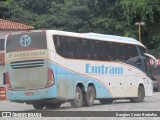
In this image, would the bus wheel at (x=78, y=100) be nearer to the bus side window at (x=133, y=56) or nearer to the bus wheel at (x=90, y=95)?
the bus wheel at (x=90, y=95)

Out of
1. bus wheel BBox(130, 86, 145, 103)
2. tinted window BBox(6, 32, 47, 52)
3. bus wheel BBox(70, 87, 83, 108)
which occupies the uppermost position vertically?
tinted window BBox(6, 32, 47, 52)

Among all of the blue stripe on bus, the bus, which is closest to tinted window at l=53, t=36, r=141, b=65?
the bus

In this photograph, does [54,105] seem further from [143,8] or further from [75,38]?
[143,8]

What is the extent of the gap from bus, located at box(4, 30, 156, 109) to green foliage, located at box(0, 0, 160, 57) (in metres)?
31.7

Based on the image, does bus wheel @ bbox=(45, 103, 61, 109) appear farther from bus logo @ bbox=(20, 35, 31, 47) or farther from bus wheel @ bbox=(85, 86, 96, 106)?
bus logo @ bbox=(20, 35, 31, 47)

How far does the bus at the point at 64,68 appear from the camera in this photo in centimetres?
2144

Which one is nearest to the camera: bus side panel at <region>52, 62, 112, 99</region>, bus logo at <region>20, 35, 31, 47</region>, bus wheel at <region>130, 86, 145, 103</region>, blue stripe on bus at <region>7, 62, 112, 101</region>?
blue stripe on bus at <region>7, 62, 112, 101</region>

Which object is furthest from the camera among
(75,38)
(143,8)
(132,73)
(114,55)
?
(143,8)

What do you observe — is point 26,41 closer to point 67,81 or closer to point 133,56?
point 67,81

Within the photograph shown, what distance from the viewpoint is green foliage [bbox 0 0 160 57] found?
59.3 m

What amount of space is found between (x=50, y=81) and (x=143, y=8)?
39.4 m

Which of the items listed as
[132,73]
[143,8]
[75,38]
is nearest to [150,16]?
[143,8]

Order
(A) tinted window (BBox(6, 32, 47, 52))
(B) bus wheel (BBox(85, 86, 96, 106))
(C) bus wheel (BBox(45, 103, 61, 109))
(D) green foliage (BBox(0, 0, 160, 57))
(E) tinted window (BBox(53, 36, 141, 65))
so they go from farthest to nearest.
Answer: (D) green foliage (BBox(0, 0, 160, 57)) → (C) bus wheel (BBox(45, 103, 61, 109)) → (B) bus wheel (BBox(85, 86, 96, 106)) → (E) tinted window (BBox(53, 36, 141, 65)) → (A) tinted window (BBox(6, 32, 47, 52))

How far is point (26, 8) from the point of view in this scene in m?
68.6
